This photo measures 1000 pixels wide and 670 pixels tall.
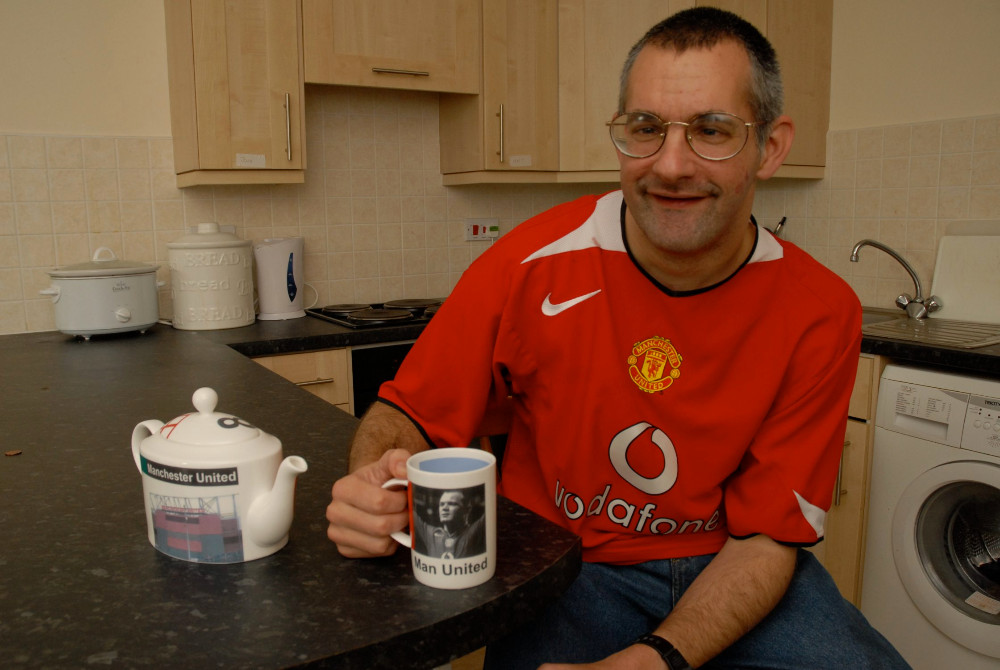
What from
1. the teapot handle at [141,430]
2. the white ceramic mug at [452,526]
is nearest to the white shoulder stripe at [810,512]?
the white ceramic mug at [452,526]

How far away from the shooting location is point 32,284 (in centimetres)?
245

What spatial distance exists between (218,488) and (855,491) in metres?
2.06

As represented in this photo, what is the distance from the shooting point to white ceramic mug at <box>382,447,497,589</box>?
71 centimetres

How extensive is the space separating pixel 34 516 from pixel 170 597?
310mm

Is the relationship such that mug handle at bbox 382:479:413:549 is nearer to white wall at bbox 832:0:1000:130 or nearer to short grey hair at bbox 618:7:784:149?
short grey hair at bbox 618:7:784:149

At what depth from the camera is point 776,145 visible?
4.19 ft

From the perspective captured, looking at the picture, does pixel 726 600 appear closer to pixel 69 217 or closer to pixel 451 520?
pixel 451 520

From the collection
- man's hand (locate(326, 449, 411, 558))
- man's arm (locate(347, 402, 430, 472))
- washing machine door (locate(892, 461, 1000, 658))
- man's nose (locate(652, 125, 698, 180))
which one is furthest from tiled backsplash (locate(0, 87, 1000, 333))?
man's hand (locate(326, 449, 411, 558))

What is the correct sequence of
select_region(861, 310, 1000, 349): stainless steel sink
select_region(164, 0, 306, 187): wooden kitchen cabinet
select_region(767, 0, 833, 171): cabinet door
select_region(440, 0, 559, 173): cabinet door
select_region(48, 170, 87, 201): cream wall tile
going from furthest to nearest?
select_region(767, 0, 833, 171): cabinet door < select_region(440, 0, 559, 173): cabinet door < select_region(48, 170, 87, 201): cream wall tile < select_region(164, 0, 306, 187): wooden kitchen cabinet < select_region(861, 310, 1000, 349): stainless steel sink

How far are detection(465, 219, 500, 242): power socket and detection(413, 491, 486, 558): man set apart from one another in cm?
254

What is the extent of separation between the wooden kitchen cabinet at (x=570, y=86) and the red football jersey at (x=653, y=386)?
168 centimetres

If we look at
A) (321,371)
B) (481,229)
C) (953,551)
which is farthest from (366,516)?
(481,229)

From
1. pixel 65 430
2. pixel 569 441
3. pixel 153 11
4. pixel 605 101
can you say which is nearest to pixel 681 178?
pixel 569 441

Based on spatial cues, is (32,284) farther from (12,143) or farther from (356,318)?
(356,318)
